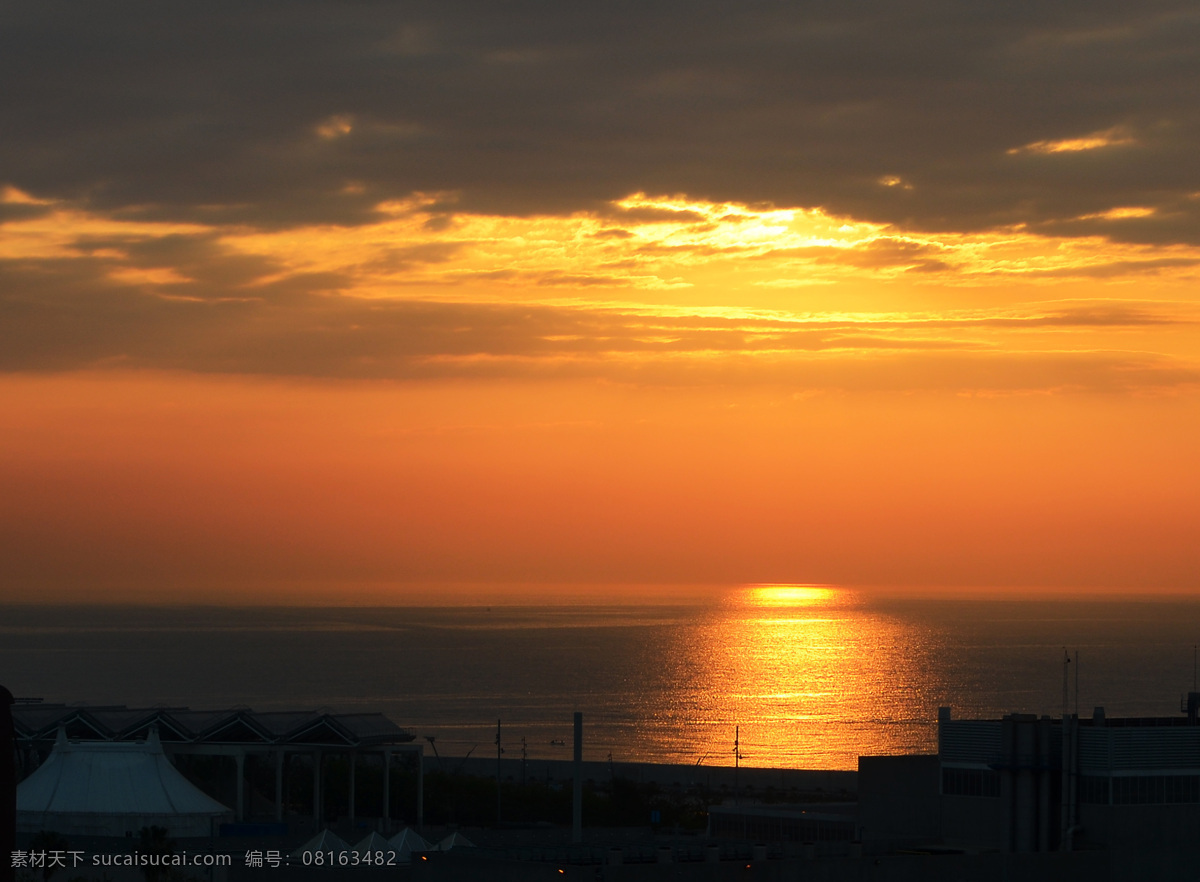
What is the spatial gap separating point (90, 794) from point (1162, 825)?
42.9m

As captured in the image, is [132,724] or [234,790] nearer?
[132,724]

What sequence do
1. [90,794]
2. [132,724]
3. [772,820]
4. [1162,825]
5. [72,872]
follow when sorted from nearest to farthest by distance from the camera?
[1162,825] < [72,872] < [772,820] < [90,794] < [132,724]

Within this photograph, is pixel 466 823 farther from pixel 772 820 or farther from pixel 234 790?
pixel 772 820

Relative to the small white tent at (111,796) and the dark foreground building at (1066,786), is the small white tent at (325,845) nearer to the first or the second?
the small white tent at (111,796)

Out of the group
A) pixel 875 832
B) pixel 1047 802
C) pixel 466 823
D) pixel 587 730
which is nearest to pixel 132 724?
pixel 466 823

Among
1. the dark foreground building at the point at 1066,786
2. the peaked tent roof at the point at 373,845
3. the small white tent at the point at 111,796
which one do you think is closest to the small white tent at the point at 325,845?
the peaked tent roof at the point at 373,845

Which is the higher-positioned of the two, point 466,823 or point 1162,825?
point 1162,825

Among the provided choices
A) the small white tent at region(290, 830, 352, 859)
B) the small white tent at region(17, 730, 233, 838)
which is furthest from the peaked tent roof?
the small white tent at region(17, 730, 233, 838)

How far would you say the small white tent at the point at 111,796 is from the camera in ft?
215

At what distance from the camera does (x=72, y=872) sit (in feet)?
177

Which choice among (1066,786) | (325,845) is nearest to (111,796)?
(325,845)

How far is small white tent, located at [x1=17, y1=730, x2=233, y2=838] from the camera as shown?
215 ft

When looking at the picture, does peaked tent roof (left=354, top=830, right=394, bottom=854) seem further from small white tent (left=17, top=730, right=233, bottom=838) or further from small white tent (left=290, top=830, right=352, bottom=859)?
small white tent (left=17, top=730, right=233, bottom=838)

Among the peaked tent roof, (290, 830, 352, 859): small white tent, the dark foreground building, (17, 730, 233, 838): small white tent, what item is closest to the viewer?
the dark foreground building
